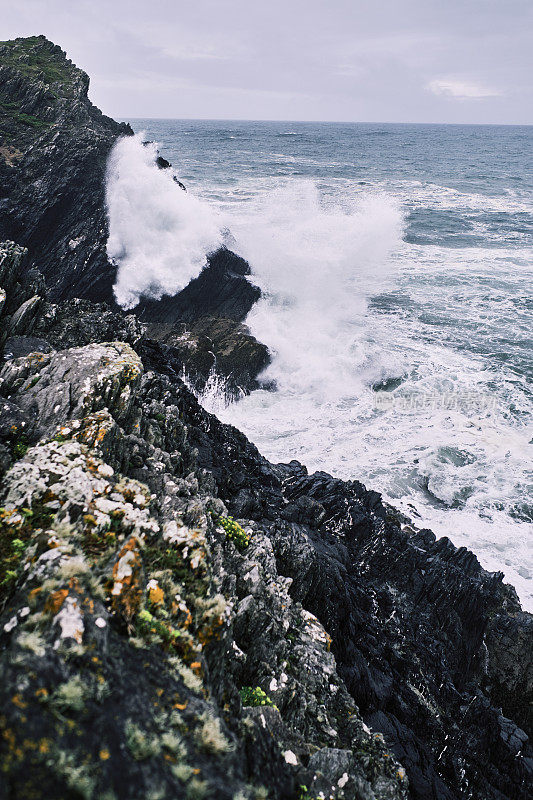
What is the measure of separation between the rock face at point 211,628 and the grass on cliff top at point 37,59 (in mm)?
A: 27043

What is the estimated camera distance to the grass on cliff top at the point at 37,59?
29.7 m

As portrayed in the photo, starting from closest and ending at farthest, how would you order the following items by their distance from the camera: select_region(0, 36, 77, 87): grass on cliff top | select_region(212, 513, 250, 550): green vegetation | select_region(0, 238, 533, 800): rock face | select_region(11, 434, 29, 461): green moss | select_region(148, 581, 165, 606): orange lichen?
1. select_region(0, 238, 533, 800): rock face
2. select_region(148, 581, 165, 606): orange lichen
3. select_region(11, 434, 29, 461): green moss
4. select_region(212, 513, 250, 550): green vegetation
5. select_region(0, 36, 77, 87): grass on cliff top

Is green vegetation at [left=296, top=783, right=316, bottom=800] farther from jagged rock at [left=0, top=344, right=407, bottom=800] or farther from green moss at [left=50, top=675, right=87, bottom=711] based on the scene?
green moss at [left=50, top=675, right=87, bottom=711]

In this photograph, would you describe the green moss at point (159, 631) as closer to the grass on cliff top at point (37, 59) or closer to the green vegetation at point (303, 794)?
the green vegetation at point (303, 794)

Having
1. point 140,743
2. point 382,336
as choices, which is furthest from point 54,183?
point 140,743

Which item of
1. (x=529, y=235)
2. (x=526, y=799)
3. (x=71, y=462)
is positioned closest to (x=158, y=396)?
(x=71, y=462)

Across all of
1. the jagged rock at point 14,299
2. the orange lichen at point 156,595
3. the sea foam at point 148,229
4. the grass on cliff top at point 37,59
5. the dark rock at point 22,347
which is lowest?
the orange lichen at point 156,595

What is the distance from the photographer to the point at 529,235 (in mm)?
52000

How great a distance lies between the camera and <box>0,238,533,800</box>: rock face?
10.3 feet

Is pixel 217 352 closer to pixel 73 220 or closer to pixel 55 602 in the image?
pixel 73 220

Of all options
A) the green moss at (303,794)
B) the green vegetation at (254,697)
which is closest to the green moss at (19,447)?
the green vegetation at (254,697)

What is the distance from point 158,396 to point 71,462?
20.8 ft

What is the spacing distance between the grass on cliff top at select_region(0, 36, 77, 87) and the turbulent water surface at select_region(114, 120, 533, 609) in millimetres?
8051

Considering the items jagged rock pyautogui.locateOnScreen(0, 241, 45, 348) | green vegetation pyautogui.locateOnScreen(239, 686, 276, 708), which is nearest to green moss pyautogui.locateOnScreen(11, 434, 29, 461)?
green vegetation pyautogui.locateOnScreen(239, 686, 276, 708)
